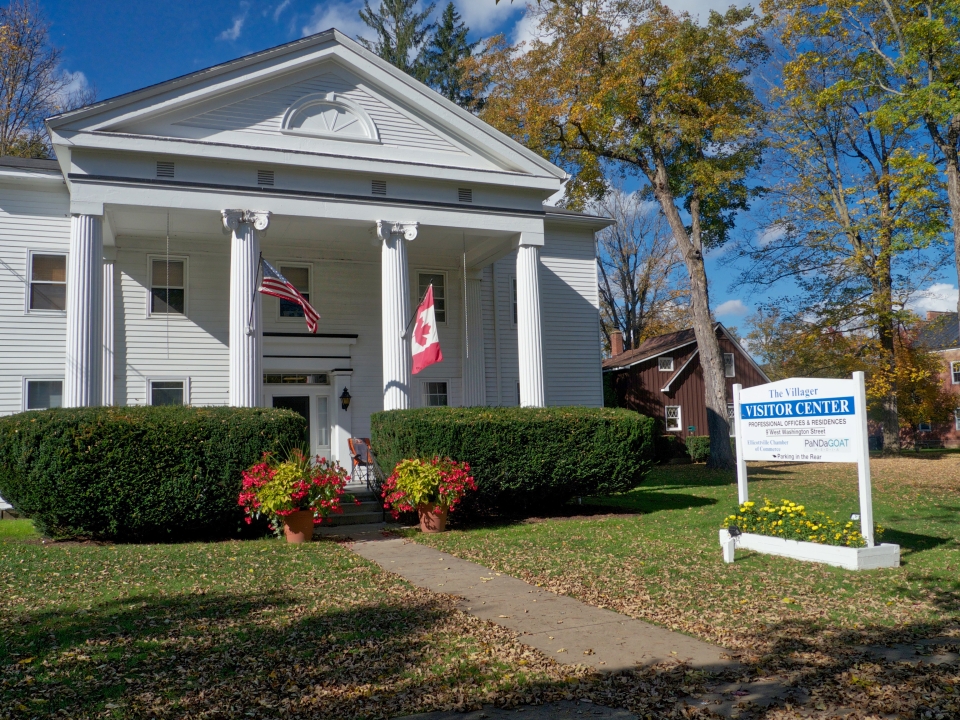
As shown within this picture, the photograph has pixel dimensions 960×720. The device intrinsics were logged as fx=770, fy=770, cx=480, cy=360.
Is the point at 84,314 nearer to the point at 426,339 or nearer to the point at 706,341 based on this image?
the point at 426,339

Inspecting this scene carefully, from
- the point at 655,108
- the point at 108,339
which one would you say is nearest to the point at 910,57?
the point at 655,108

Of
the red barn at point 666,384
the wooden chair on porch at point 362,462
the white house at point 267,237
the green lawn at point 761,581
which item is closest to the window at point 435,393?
the white house at point 267,237

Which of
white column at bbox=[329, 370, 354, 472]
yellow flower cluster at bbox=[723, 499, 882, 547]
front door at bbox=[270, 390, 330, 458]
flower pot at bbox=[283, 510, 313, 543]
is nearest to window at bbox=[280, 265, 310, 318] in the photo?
white column at bbox=[329, 370, 354, 472]

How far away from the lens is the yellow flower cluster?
28.7 ft

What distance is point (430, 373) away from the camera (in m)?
19.8

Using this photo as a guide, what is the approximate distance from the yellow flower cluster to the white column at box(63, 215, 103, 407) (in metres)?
11.0

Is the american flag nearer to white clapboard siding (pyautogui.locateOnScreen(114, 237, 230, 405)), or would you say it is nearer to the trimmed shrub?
white clapboard siding (pyautogui.locateOnScreen(114, 237, 230, 405))

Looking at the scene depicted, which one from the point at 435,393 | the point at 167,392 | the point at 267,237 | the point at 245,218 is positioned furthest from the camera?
the point at 435,393

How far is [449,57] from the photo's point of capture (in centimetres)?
3731

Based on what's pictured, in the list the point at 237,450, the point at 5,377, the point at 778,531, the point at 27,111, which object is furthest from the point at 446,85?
the point at 778,531

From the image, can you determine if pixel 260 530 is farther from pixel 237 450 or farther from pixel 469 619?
pixel 469 619

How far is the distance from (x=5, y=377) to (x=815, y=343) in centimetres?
2639

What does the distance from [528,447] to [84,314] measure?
8340mm

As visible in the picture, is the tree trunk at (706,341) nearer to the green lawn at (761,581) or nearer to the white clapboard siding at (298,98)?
the green lawn at (761,581)
